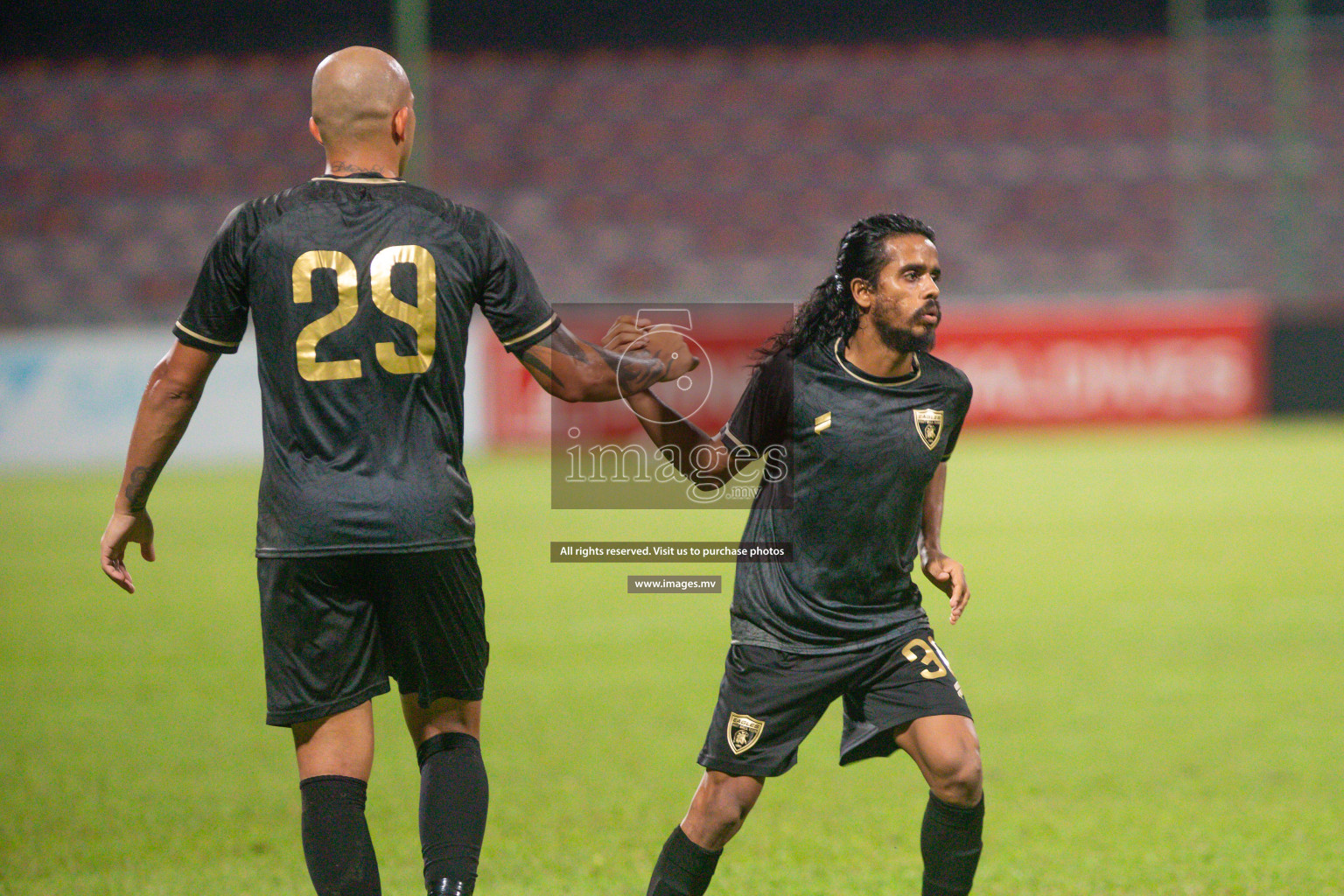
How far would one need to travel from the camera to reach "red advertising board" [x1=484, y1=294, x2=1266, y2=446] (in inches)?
672

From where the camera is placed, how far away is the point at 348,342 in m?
2.86

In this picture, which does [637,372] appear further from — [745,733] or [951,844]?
[951,844]

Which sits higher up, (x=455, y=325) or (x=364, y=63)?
(x=364, y=63)

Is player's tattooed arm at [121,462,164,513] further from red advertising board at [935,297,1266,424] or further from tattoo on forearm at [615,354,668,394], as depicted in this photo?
red advertising board at [935,297,1266,424]

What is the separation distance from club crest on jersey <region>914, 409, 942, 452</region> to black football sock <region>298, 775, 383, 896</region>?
1.50m

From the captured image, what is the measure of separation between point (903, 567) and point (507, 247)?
1188 mm

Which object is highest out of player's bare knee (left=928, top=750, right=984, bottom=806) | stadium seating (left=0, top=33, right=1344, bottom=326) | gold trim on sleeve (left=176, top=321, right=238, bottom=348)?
stadium seating (left=0, top=33, right=1344, bottom=326)

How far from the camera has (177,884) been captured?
4008mm

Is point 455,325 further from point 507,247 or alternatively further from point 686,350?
point 686,350

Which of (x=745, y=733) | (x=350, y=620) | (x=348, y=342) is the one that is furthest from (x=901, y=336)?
(x=350, y=620)

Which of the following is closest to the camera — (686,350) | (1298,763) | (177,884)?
(686,350)

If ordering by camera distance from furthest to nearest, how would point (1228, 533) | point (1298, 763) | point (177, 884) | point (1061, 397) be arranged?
point (1061, 397), point (1228, 533), point (1298, 763), point (177, 884)

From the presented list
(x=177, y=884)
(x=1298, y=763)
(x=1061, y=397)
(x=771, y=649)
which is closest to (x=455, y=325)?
(x=771, y=649)

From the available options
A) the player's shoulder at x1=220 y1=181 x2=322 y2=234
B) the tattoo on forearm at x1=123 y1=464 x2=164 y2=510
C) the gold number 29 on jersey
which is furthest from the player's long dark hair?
the tattoo on forearm at x1=123 y1=464 x2=164 y2=510
